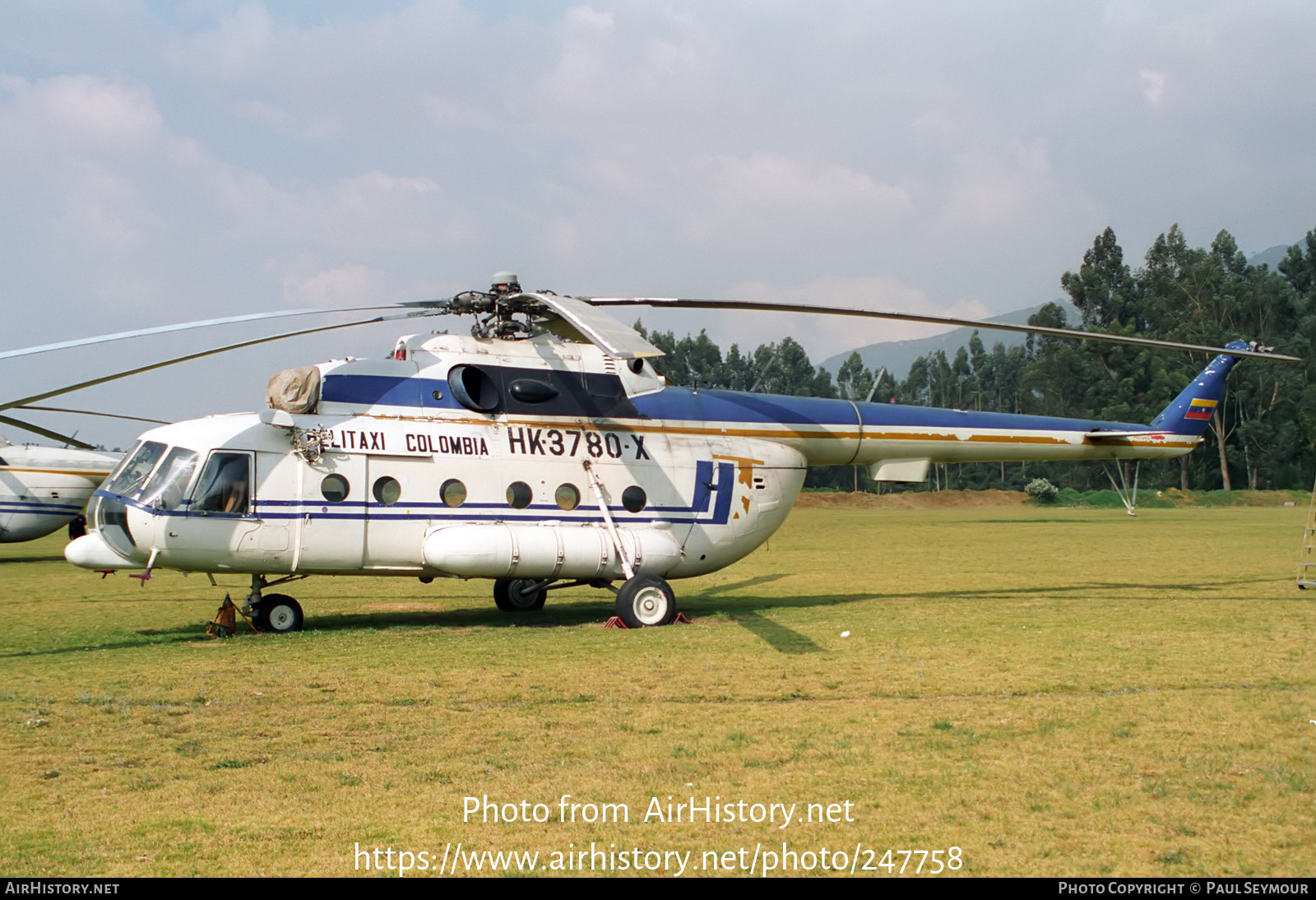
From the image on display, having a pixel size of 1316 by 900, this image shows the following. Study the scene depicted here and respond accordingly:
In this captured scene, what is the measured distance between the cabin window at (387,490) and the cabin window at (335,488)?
1.15 ft

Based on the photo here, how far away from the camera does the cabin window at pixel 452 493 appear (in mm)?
13477

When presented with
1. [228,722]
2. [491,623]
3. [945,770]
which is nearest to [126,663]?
[228,722]

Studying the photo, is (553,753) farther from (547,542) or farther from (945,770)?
(547,542)

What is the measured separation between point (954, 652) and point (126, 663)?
28.1ft

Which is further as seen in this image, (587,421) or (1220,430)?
(1220,430)

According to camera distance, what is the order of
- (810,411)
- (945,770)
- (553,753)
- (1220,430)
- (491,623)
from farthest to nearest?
(1220,430), (810,411), (491,623), (553,753), (945,770)

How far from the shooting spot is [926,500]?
72812 mm

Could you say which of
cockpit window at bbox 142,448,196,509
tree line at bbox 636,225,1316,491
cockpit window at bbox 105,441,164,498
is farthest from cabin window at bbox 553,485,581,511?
tree line at bbox 636,225,1316,491

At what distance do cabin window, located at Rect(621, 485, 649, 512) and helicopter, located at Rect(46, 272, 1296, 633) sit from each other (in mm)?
22

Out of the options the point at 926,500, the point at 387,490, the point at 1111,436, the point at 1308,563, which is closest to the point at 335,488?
the point at 387,490

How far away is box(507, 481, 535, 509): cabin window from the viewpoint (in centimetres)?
1376

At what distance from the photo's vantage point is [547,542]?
13.5m

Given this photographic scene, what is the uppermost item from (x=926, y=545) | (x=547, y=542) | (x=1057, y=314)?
(x=1057, y=314)

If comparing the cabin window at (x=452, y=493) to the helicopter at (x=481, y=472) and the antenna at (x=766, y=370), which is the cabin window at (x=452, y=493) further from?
the antenna at (x=766, y=370)
